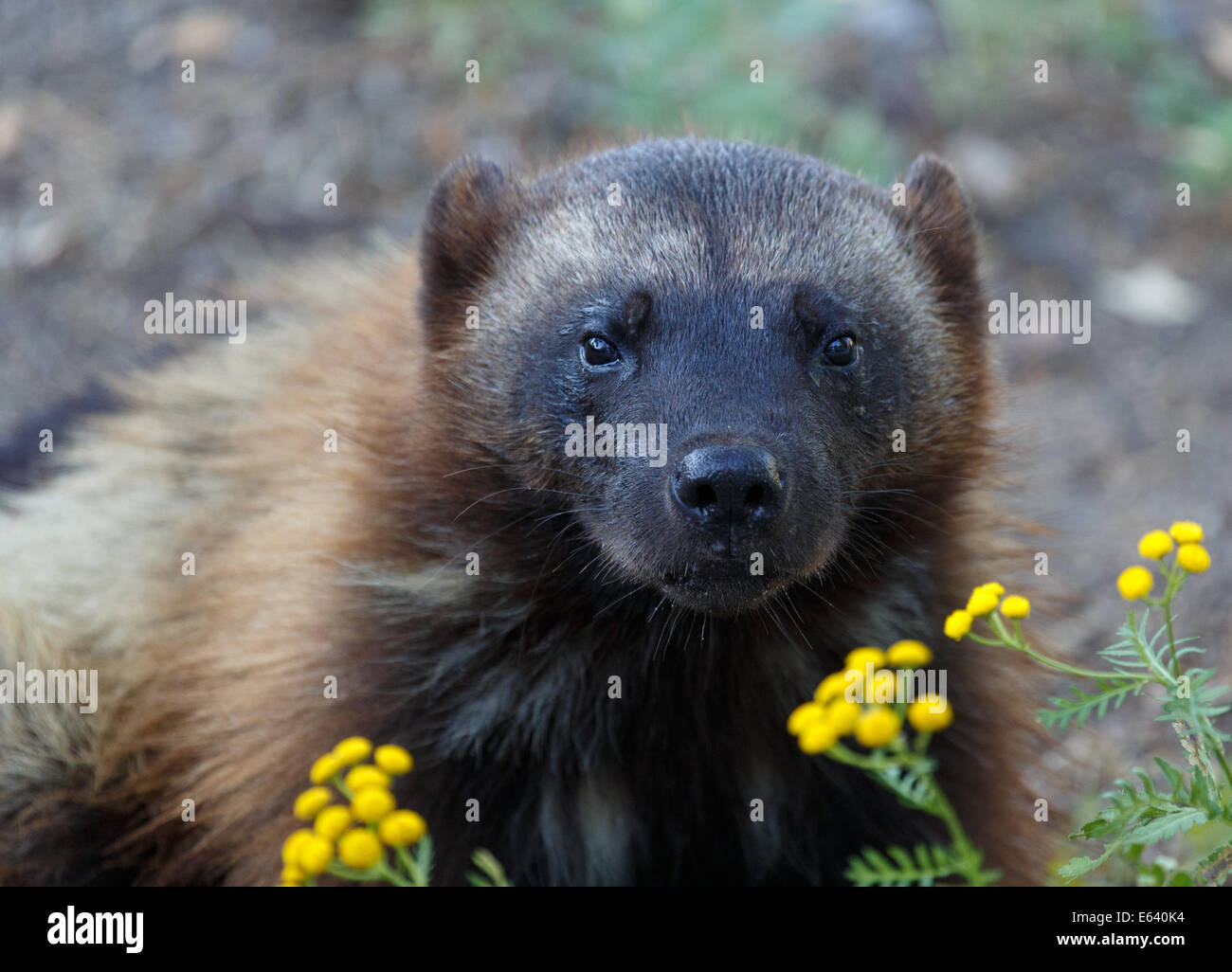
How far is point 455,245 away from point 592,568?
89 centimetres

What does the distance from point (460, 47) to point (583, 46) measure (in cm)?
59

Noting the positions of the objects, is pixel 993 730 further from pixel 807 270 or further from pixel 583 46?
pixel 583 46

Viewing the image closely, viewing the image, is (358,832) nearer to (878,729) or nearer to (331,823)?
(331,823)

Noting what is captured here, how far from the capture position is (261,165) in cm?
679


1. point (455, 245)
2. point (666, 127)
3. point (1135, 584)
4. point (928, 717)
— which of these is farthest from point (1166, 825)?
point (666, 127)

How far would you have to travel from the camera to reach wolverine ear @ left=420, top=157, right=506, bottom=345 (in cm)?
359

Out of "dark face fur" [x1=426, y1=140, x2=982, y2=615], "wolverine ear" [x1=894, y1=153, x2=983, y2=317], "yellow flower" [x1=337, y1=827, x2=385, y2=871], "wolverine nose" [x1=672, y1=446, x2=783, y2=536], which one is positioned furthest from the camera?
"wolverine ear" [x1=894, y1=153, x2=983, y2=317]

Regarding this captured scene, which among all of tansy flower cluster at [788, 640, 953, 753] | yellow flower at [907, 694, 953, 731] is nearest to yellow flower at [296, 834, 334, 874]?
tansy flower cluster at [788, 640, 953, 753]

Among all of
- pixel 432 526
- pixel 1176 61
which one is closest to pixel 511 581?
pixel 432 526

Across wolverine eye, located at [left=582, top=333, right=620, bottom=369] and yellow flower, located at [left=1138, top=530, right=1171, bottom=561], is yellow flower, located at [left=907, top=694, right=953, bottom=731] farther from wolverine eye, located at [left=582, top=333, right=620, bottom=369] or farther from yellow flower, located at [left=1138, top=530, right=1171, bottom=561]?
wolverine eye, located at [left=582, top=333, right=620, bottom=369]

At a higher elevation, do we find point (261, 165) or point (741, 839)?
point (261, 165)

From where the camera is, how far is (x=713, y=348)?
10.0 feet

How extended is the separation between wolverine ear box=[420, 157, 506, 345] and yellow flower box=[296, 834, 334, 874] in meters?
1.59

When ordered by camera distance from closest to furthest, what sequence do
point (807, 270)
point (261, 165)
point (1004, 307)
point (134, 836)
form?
point (807, 270) < point (134, 836) < point (1004, 307) < point (261, 165)
